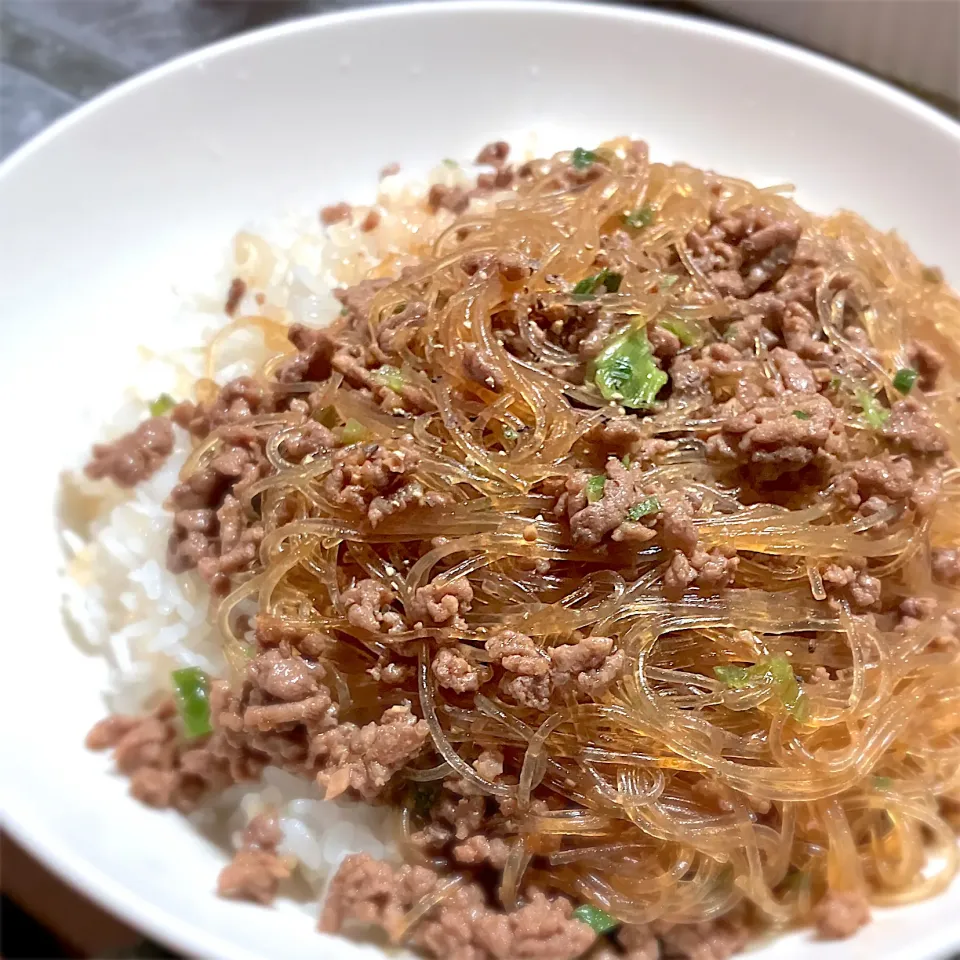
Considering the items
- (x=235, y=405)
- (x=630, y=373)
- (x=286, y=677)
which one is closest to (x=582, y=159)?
(x=630, y=373)

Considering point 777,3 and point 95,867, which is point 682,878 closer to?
point 95,867

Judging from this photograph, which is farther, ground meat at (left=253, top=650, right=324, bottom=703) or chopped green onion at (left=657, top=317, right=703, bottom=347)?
chopped green onion at (left=657, top=317, right=703, bottom=347)

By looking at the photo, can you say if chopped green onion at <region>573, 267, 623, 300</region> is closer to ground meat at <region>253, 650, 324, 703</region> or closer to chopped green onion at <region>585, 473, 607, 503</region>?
chopped green onion at <region>585, 473, 607, 503</region>

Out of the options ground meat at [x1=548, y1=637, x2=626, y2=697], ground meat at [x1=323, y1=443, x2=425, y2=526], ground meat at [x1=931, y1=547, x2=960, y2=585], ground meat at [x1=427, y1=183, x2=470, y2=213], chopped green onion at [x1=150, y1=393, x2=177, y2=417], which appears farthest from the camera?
ground meat at [x1=427, y1=183, x2=470, y2=213]

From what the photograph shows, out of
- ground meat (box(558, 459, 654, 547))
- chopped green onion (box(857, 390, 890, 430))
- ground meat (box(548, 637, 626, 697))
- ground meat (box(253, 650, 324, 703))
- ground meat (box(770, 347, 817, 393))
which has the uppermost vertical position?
ground meat (box(770, 347, 817, 393))

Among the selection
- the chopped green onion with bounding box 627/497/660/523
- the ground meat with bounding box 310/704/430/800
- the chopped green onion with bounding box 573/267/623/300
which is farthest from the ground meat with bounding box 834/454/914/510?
the ground meat with bounding box 310/704/430/800

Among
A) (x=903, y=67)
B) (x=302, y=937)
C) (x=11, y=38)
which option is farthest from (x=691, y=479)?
(x=11, y=38)
